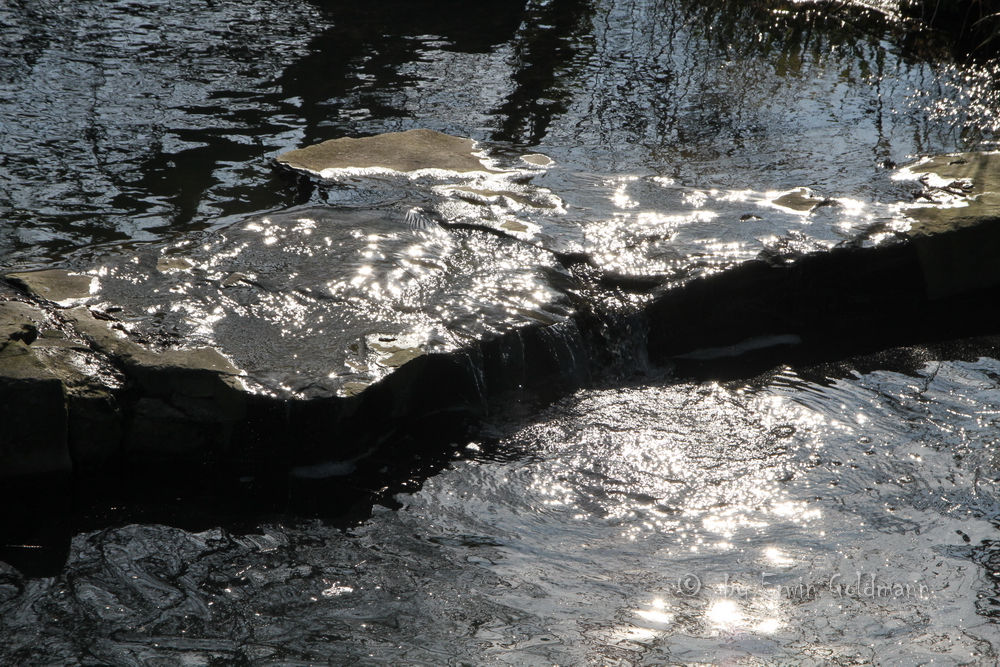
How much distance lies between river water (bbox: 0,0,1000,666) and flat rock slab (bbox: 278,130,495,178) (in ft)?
0.73

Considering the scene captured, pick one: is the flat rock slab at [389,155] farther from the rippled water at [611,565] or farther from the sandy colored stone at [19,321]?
the rippled water at [611,565]

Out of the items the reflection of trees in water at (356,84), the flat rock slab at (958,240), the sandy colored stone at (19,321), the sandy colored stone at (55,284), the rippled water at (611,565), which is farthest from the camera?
the reflection of trees in water at (356,84)

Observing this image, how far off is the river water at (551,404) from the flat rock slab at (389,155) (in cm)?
22

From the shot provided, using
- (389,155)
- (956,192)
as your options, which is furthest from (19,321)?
(956,192)

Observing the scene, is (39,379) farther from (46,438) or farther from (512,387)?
(512,387)

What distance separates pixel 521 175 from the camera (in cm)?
543

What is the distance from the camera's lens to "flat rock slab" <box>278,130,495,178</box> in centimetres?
545

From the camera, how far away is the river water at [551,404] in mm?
2490

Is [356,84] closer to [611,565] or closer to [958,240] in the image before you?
[958,240]

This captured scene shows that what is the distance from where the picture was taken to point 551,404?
3725 millimetres

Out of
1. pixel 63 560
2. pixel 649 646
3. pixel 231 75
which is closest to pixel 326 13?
pixel 231 75

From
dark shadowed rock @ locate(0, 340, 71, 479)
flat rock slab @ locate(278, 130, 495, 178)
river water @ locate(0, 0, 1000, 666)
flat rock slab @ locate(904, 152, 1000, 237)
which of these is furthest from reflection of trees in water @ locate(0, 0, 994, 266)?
dark shadowed rock @ locate(0, 340, 71, 479)

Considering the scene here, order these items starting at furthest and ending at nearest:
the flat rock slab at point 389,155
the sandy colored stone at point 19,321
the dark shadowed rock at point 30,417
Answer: the flat rock slab at point 389,155 → the sandy colored stone at point 19,321 → the dark shadowed rock at point 30,417

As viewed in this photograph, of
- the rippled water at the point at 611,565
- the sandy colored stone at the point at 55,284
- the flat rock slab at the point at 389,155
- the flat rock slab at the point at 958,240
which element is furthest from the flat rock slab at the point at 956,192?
the sandy colored stone at the point at 55,284
